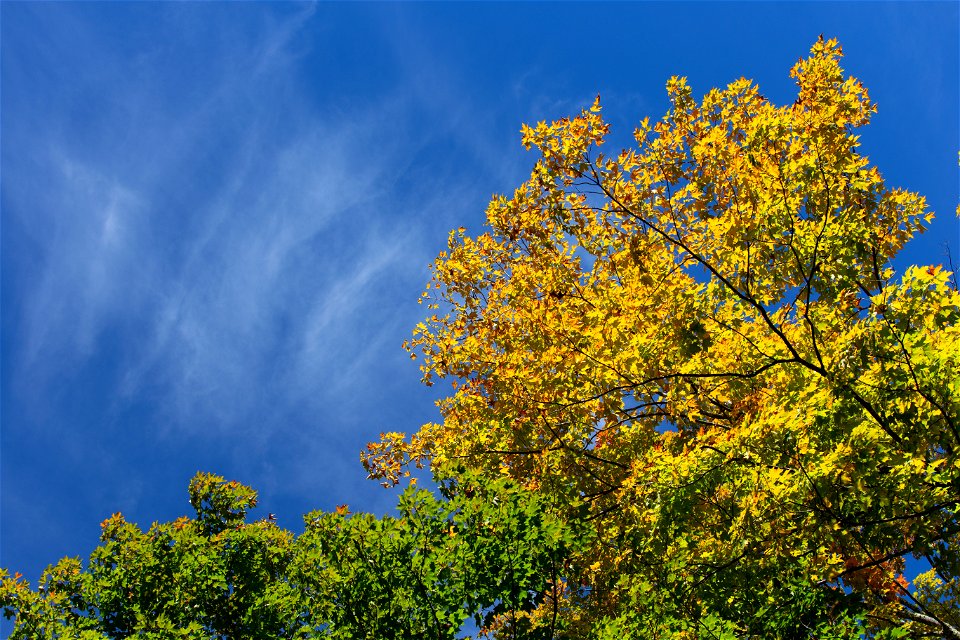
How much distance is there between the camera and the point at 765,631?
27.0ft

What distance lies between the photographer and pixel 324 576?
9.05 meters

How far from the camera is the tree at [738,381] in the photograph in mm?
7602

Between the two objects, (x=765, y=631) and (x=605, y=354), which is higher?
(x=605, y=354)

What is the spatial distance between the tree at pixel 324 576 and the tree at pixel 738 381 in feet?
4.06

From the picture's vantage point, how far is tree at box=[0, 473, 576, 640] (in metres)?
8.61

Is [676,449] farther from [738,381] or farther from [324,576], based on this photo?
[324,576]

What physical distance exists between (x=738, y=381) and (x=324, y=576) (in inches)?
226

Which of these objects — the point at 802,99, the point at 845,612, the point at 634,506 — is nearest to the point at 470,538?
the point at 634,506

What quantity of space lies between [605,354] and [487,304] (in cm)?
493

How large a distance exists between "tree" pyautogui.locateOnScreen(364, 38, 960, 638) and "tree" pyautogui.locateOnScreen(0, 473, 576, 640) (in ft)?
4.06

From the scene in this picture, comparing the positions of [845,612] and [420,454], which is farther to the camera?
[420,454]

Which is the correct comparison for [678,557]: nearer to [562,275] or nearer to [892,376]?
[892,376]

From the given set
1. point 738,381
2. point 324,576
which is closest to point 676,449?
point 738,381

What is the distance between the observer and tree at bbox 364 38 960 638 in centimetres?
760
